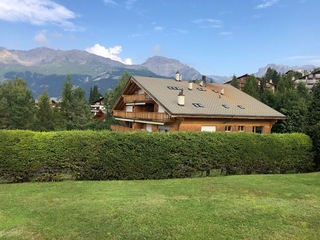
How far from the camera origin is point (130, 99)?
32.9 meters

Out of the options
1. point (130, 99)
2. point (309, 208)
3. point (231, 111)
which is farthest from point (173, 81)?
point (309, 208)

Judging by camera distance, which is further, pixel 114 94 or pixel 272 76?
pixel 272 76

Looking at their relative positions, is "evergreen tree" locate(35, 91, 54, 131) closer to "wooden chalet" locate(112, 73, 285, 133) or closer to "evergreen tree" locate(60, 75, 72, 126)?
"evergreen tree" locate(60, 75, 72, 126)

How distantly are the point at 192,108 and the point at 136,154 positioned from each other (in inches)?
540

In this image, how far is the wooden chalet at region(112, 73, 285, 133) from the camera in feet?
84.3

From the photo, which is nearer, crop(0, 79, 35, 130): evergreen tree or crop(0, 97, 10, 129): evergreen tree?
crop(0, 97, 10, 129): evergreen tree

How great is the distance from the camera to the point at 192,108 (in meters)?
26.0

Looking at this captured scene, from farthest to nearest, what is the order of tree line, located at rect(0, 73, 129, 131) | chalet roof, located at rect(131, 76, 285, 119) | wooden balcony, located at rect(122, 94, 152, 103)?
tree line, located at rect(0, 73, 129, 131) < wooden balcony, located at rect(122, 94, 152, 103) < chalet roof, located at rect(131, 76, 285, 119)

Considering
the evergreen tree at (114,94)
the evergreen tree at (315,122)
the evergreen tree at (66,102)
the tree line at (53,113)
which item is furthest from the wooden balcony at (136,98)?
the evergreen tree at (66,102)

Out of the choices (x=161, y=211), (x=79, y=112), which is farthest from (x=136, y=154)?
(x=79, y=112)

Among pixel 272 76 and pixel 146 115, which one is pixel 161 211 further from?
pixel 272 76

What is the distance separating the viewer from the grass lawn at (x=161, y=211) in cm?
629

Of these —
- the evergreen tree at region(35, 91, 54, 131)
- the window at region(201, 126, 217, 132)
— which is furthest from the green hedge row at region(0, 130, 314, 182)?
the evergreen tree at region(35, 91, 54, 131)

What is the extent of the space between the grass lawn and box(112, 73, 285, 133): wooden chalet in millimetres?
14811
